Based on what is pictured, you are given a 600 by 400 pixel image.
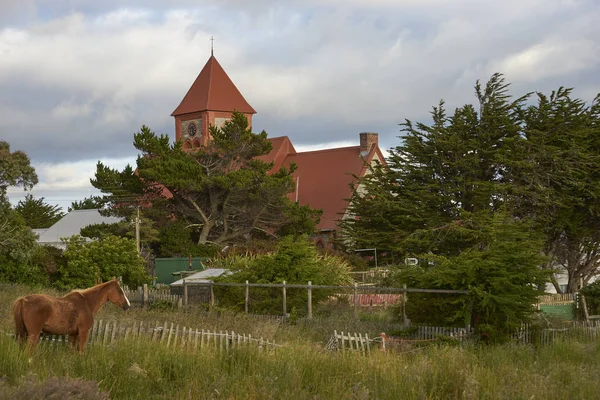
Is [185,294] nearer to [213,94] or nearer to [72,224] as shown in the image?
[72,224]

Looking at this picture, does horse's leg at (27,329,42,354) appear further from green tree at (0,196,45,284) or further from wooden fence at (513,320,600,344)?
green tree at (0,196,45,284)

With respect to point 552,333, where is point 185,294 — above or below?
above

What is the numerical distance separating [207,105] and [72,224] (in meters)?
16.6

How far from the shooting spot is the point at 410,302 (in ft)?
69.5

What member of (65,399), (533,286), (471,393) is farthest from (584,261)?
(65,399)

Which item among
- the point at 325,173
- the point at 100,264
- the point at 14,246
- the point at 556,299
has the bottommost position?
the point at 556,299

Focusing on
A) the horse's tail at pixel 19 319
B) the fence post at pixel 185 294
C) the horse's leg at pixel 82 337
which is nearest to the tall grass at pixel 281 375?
the horse's leg at pixel 82 337

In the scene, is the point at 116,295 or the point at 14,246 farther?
the point at 14,246

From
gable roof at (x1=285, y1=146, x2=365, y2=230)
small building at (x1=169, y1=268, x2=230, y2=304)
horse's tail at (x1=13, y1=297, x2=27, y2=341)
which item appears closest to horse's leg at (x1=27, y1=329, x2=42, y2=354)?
horse's tail at (x1=13, y1=297, x2=27, y2=341)

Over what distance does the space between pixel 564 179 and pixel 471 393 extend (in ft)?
110

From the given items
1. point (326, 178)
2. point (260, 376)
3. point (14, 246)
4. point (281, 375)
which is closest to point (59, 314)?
point (281, 375)

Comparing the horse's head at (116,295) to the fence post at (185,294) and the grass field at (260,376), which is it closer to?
the grass field at (260,376)

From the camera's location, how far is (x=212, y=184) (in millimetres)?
50219

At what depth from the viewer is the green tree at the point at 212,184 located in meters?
49.9
